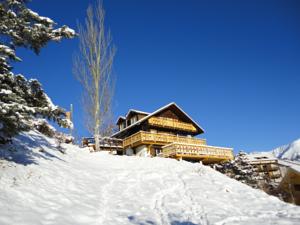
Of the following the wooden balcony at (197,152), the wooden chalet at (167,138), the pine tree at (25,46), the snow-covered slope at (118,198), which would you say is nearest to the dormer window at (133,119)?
the wooden chalet at (167,138)

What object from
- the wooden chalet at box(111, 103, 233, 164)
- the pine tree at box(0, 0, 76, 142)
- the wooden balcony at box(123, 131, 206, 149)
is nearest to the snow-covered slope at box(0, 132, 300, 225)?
the pine tree at box(0, 0, 76, 142)

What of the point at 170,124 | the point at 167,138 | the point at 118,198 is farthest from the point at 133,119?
the point at 118,198

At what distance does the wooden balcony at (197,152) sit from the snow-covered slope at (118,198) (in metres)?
11.7

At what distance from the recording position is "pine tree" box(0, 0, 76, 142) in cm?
795

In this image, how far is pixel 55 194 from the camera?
8094mm

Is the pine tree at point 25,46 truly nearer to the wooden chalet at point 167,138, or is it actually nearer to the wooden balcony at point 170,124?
the wooden chalet at point 167,138

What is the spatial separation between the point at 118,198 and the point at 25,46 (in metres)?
6.07

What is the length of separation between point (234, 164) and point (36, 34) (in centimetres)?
2980

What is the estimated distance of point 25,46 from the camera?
924cm

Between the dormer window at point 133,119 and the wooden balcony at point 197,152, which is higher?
the dormer window at point 133,119

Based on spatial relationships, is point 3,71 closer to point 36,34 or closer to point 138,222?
point 36,34

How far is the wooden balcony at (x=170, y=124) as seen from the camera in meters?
34.3

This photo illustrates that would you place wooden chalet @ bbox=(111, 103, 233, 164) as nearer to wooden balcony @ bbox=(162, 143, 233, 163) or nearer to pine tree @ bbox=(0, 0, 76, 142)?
wooden balcony @ bbox=(162, 143, 233, 163)

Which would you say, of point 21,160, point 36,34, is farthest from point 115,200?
point 36,34
